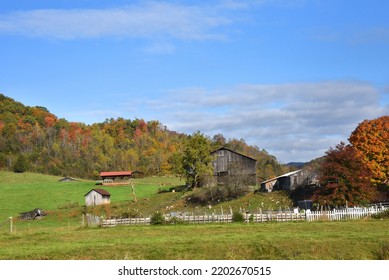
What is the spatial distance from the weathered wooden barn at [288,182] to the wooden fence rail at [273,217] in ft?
85.3

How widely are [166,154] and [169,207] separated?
10100cm

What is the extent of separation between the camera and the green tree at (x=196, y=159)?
79.8 metres

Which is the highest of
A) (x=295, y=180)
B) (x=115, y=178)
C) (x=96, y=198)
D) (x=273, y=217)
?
(x=115, y=178)

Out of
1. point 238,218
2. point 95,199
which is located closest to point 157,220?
point 238,218

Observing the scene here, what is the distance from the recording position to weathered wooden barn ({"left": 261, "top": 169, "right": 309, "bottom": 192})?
66.1 metres

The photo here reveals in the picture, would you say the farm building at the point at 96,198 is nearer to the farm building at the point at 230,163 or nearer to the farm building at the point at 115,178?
the farm building at the point at 230,163

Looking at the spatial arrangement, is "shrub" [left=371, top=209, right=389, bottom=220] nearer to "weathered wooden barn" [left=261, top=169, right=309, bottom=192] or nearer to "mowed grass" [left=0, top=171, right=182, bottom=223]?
"weathered wooden barn" [left=261, top=169, right=309, bottom=192]

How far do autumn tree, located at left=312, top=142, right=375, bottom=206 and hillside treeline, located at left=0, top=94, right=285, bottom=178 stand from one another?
3675 inches

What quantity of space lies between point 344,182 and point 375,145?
16.0 metres

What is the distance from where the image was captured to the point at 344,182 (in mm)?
43219

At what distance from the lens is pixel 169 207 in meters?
63.4

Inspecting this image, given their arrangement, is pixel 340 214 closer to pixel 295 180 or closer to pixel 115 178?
pixel 295 180

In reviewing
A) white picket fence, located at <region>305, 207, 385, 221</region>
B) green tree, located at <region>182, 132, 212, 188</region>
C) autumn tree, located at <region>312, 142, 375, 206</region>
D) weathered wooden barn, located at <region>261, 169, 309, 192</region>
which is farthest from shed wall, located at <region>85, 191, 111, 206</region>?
white picket fence, located at <region>305, 207, 385, 221</region>
